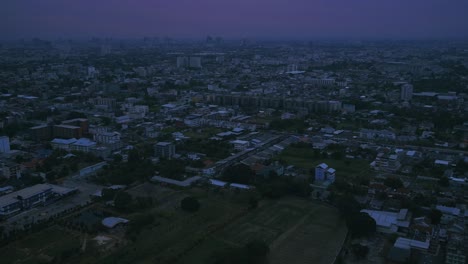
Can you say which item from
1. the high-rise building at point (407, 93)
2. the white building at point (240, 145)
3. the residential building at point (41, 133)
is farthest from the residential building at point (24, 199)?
the high-rise building at point (407, 93)

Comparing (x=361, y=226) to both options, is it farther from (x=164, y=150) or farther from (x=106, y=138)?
(x=106, y=138)

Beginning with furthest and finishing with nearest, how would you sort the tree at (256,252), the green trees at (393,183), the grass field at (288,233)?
the green trees at (393,183), the grass field at (288,233), the tree at (256,252)

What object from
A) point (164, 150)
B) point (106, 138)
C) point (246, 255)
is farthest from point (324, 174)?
point (106, 138)

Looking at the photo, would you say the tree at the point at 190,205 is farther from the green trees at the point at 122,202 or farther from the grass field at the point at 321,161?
the grass field at the point at 321,161

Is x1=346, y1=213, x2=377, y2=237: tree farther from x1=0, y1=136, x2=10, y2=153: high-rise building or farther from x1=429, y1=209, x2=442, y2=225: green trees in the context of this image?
x1=0, y1=136, x2=10, y2=153: high-rise building

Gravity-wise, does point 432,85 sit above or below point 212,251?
above

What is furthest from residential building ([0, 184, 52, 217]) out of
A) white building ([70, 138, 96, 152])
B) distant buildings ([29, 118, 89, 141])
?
Answer: distant buildings ([29, 118, 89, 141])

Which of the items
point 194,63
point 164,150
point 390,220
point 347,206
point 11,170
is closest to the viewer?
point 390,220

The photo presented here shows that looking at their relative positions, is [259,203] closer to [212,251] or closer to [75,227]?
[212,251]

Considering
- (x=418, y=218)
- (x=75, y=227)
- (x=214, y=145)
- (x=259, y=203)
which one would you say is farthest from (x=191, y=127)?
(x=418, y=218)

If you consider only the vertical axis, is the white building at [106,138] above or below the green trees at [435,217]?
above

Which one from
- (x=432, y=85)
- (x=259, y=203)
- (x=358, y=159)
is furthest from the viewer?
(x=432, y=85)
